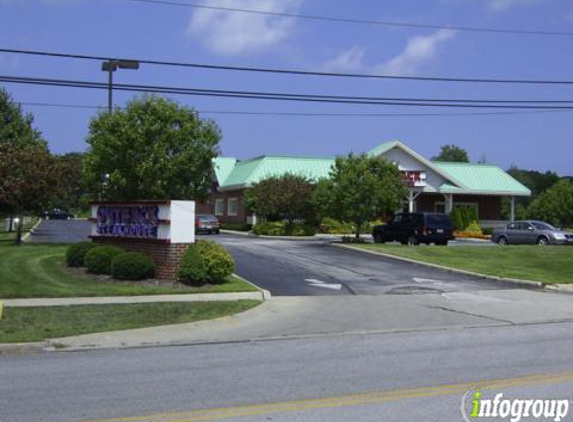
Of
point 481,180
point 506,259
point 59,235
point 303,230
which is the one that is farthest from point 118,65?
point 481,180

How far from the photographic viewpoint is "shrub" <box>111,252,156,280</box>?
17.1 m

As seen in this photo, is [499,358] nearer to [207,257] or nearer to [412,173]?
[207,257]

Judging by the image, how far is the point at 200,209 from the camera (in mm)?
62219

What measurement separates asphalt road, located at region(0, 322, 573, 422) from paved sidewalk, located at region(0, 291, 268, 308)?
14.0ft

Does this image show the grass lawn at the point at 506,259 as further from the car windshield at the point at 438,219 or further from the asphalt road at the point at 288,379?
the asphalt road at the point at 288,379

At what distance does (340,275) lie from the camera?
2058 centimetres

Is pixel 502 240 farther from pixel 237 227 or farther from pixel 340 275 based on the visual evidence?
pixel 237 227

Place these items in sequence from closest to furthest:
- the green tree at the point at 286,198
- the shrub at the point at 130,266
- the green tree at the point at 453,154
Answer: the shrub at the point at 130,266, the green tree at the point at 286,198, the green tree at the point at 453,154

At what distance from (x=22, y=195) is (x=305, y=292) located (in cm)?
1205

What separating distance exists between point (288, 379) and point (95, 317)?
5.78m

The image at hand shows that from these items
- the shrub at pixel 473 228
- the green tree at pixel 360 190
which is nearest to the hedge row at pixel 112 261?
the green tree at pixel 360 190

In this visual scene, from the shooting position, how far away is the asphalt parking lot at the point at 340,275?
710 inches

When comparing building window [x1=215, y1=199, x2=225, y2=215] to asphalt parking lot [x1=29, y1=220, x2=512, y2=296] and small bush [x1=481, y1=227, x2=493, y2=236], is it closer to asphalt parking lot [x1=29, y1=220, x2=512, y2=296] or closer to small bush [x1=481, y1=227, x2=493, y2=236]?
small bush [x1=481, y1=227, x2=493, y2=236]

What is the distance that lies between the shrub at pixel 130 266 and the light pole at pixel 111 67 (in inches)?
307
